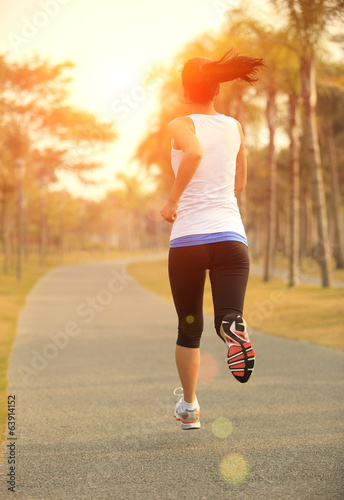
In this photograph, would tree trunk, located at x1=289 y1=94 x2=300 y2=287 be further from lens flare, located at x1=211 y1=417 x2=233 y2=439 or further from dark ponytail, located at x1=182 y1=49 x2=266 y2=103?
dark ponytail, located at x1=182 y1=49 x2=266 y2=103

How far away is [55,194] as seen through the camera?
175 feet

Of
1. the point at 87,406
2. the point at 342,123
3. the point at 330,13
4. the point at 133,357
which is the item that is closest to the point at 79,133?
the point at 342,123

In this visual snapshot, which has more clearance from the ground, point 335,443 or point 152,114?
point 152,114

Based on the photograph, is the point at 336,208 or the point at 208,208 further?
the point at 336,208

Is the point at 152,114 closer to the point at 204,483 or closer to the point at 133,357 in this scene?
the point at 133,357

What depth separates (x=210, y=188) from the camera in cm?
319

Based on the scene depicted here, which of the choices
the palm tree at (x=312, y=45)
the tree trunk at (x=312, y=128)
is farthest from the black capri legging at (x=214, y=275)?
the tree trunk at (x=312, y=128)

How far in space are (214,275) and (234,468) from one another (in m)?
0.98

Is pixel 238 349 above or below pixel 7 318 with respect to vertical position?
above

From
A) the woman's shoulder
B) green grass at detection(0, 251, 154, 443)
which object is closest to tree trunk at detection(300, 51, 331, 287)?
green grass at detection(0, 251, 154, 443)

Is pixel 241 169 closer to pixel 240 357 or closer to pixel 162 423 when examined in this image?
pixel 240 357

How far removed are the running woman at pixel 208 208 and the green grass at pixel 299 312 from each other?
179 inches

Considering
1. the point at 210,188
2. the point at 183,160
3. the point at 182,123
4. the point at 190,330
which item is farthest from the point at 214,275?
the point at 182,123

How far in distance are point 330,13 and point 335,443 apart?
11769mm
